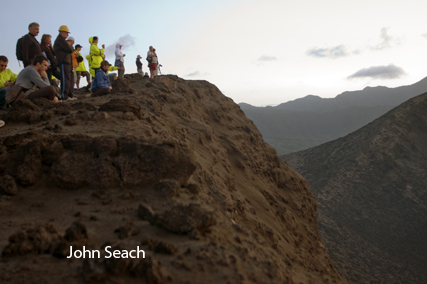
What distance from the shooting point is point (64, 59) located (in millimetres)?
7141

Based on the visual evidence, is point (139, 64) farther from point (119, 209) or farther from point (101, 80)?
point (119, 209)

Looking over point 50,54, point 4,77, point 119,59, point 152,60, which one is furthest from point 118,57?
point 4,77

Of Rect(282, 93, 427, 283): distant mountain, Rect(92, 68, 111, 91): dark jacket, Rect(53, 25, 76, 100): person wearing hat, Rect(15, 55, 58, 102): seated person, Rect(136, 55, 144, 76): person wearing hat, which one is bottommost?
Rect(282, 93, 427, 283): distant mountain

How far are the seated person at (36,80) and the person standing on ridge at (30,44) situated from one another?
1.14 meters

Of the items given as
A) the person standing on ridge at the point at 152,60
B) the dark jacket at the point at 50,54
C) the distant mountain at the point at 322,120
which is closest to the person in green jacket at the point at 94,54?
the dark jacket at the point at 50,54

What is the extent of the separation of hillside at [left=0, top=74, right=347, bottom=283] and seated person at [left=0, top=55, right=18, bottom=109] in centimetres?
107

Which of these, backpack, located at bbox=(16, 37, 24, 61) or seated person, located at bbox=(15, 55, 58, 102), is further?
backpack, located at bbox=(16, 37, 24, 61)

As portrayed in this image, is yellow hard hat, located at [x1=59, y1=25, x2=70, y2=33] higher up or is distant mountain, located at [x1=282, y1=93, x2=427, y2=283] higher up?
yellow hard hat, located at [x1=59, y1=25, x2=70, y2=33]

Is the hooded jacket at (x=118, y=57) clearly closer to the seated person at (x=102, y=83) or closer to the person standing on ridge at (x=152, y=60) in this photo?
the person standing on ridge at (x=152, y=60)

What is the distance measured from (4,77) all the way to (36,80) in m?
1.32

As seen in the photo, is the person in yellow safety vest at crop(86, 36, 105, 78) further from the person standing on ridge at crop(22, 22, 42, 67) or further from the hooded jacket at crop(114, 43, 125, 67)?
the person standing on ridge at crop(22, 22, 42, 67)

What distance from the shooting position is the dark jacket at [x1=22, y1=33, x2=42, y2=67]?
261 inches

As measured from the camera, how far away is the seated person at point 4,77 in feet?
20.5

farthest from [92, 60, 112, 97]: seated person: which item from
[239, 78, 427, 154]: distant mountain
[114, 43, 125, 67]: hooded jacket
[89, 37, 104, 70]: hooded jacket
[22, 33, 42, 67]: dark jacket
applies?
[239, 78, 427, 154]: distant mountain
